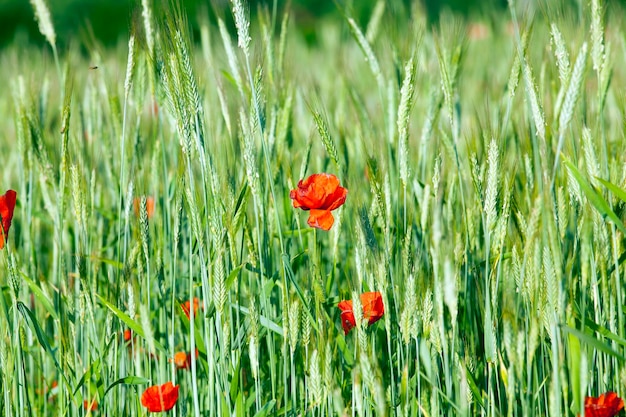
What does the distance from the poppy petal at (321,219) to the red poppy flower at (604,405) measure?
0.35 meters

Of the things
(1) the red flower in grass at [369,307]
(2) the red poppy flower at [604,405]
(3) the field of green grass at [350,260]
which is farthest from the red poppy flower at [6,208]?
(2) the red poppy flower at [604,405]

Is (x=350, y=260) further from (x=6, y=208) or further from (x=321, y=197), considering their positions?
(x=6, y=208)

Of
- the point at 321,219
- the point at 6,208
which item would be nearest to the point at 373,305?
the point at 321,219

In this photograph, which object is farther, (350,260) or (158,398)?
(350,260)

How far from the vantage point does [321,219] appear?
917 millimetres

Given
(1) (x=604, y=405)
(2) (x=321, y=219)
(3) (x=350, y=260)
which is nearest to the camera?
(1) (x=604, y=405)

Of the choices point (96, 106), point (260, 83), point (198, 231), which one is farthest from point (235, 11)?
point (96, 106)

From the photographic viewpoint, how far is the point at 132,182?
3.03 feet

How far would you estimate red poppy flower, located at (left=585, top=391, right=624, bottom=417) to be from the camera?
0.80 metres

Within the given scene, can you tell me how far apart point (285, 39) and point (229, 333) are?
0.56 meters

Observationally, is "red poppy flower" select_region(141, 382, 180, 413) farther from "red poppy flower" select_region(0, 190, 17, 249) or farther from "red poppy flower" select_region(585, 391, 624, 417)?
"red poppy flower" select_region(585, 391, 624, 417)

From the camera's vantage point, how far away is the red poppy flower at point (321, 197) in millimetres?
917

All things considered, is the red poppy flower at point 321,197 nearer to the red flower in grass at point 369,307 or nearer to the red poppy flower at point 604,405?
the red flower in grass at point 369,307

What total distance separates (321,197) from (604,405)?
39cm
